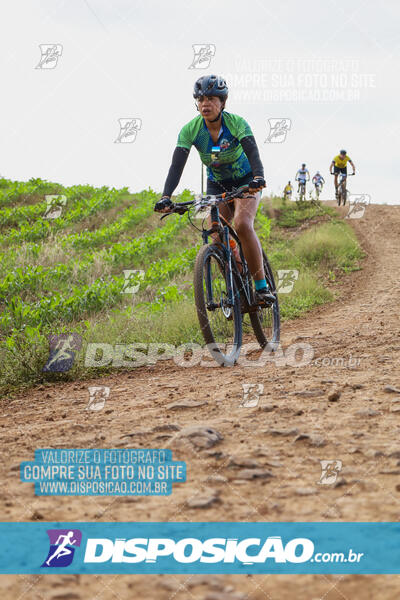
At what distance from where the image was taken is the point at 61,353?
541 cm

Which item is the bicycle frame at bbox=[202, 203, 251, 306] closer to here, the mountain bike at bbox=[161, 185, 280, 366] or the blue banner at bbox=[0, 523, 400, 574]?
the mountain bike at bbox=[161, 185, 280, 366]

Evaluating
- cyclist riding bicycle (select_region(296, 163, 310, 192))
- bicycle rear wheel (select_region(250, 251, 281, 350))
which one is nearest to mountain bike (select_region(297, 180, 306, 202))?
cyclist riding bicycle (select_region(296, 163, 310, 192))

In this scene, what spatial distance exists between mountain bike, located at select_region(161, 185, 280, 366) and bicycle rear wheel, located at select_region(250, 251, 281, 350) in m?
0.09

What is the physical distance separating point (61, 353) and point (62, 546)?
12.0ft

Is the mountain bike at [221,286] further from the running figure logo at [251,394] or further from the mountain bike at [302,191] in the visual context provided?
the mountain bike at [302,191]

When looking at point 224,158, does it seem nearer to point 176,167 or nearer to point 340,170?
point 176,167

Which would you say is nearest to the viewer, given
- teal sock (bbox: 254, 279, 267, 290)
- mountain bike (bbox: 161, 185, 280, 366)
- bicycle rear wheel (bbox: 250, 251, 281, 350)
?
mountain bike (bbox: 161, 185, 280, 366)

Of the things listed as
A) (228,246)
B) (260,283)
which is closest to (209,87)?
(228,246)

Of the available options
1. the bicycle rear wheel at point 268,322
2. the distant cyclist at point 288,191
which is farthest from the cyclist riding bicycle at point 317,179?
the bicycle rear wheel at point 268,322

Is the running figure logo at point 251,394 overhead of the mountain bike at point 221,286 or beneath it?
beneath

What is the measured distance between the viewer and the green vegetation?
633 centimetres

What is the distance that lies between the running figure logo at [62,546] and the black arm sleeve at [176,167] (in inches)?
141

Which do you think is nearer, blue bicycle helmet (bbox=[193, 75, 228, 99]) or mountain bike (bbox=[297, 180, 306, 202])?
blue bicycle helmet (bbox=[193, 75, 228, 99])

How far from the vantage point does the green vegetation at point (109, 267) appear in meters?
6.33
